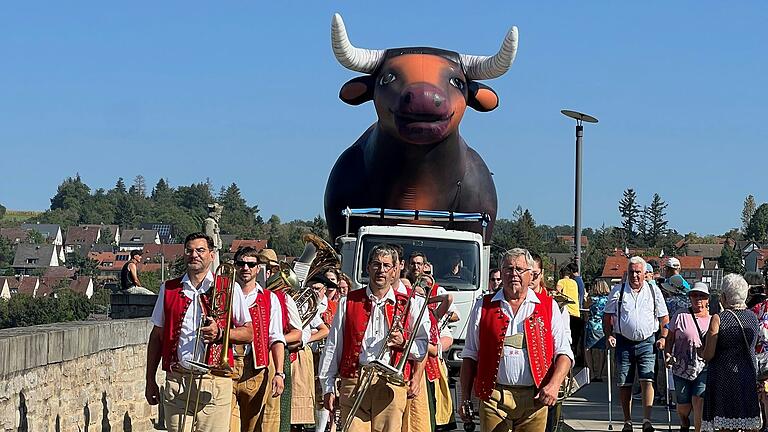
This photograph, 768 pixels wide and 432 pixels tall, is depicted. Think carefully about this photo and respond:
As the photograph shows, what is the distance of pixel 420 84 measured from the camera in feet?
69.6

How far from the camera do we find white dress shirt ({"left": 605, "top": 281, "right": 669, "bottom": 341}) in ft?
43.6

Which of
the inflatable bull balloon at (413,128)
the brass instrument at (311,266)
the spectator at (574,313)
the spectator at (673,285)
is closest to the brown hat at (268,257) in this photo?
the brass instrument at (311,266)

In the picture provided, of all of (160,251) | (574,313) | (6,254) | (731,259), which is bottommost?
(574,313)

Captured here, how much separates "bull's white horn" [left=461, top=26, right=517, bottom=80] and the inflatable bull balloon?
0.05 feet

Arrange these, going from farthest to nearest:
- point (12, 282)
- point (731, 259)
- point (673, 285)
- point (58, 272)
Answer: point (58, 272), point (12, 282), point (731, 259), point (673, 285)

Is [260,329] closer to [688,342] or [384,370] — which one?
[384,370]

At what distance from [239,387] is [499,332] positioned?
7.56ft

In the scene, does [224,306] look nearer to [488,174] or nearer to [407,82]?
[407,82]

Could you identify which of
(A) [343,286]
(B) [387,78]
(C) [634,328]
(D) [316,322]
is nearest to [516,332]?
(D) [316,322]

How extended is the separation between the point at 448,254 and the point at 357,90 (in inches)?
187

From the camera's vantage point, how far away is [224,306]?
9.09 m

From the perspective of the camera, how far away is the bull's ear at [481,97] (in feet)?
73.2

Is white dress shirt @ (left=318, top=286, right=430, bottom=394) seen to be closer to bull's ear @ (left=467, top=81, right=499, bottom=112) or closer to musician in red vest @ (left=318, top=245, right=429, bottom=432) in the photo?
musician in red vest @ (left=318, top=245, right=429, bottom=432)

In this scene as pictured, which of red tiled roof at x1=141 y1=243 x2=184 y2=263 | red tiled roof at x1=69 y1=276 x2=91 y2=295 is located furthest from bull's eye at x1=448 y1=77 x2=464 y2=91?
red tiled roof at x1=141 y1=243 x2=184 y2=263
